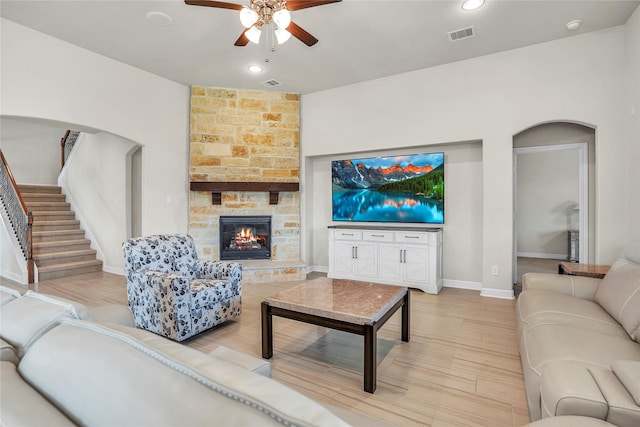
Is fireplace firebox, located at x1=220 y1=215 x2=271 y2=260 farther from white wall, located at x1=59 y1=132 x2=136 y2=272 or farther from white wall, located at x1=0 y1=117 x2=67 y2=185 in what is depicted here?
white wall, located at x1=0 y1=117 x2=67 y2=185

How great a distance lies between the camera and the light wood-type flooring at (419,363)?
1.89 meters

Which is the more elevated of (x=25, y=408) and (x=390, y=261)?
(x=25, y=408)

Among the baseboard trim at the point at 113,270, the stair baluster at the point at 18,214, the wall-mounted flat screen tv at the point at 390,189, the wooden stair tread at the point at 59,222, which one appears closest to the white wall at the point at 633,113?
the wall-mounted flat screen tv at the point at 390,189

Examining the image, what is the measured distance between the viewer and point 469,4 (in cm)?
305

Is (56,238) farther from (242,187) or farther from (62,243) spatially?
(242,187)

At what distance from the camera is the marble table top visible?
2.21 meters

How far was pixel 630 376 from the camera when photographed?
4.08ft

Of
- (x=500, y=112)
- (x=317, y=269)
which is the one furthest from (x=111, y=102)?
(x=500, y=112)

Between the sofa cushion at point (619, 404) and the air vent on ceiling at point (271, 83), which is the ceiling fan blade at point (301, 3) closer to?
the air vent on ceiling at point (271, 83)

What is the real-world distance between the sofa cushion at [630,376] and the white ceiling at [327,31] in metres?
3.20

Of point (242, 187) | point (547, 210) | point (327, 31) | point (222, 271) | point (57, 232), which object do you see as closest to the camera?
point (222, 271)

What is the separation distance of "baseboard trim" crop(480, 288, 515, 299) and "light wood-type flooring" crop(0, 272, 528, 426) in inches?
9.5

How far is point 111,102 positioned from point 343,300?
4.17 metres

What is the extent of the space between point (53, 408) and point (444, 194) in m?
4.72
